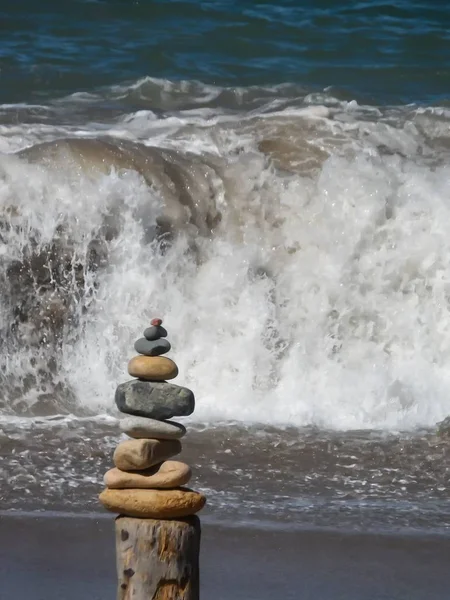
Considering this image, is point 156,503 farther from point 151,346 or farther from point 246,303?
point 246,303

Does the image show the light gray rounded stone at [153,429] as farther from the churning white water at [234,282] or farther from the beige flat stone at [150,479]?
the churning white water at [234,282]

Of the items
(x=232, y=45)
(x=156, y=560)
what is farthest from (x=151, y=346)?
(x=232, y=45)

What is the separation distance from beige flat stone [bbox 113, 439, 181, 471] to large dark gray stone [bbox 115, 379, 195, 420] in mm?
86

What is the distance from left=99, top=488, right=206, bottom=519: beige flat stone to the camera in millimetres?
3465

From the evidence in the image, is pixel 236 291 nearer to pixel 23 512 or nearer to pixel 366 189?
pixel 366 189

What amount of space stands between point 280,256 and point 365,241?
53 centimetres

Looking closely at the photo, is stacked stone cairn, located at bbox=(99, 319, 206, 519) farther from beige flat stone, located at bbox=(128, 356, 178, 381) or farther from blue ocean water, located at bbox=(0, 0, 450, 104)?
blue ocean water, located at bbox=(0, 0, 450, 104)

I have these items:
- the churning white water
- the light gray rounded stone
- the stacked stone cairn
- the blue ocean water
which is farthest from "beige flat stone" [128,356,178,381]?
the blue ocean water

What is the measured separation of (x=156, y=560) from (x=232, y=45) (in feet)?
32.1

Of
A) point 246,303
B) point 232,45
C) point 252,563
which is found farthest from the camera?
point 232,45

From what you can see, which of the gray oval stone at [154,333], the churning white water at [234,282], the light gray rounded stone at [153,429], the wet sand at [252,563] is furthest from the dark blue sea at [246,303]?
the gray oval stone at [154,333]

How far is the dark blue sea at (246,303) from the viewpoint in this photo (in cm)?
595

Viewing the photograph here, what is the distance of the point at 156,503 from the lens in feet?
11.4

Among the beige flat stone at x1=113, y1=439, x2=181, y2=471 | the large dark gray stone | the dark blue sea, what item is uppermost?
the large dark gray stone
